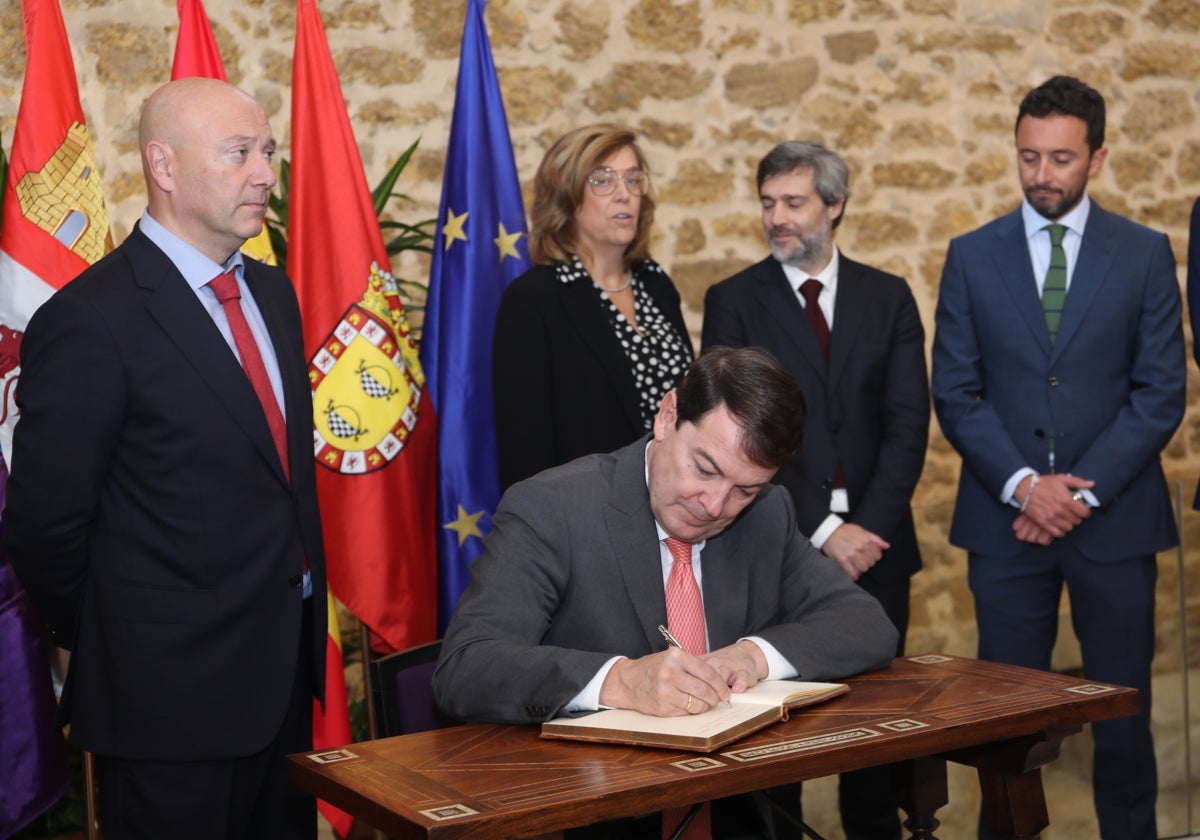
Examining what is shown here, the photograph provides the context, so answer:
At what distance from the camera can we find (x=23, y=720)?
314cm

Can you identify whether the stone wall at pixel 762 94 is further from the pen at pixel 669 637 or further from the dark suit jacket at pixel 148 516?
the pen at pixel 669 637

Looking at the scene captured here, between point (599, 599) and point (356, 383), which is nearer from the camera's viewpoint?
point (599, 599)

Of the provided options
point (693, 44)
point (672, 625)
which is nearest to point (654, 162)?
point (693, 44)

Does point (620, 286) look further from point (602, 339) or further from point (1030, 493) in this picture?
point (1030, 493)

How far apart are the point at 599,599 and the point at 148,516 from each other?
0.80 metres

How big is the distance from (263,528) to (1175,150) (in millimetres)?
4601

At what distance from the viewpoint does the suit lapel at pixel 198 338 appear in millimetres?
2461

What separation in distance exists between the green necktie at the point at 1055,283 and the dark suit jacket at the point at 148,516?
2.11 metres

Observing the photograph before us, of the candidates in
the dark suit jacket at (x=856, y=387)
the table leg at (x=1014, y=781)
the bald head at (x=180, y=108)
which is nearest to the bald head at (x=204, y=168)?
the bald head at (x=180, y=108)

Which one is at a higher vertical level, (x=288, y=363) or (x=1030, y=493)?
(x=288, y=363)

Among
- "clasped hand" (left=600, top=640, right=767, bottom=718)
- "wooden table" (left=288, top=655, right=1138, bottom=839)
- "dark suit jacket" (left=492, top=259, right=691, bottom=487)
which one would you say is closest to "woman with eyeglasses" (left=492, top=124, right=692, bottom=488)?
"dark suit jacket" (left=492, top=259, right=691, bottom=487)

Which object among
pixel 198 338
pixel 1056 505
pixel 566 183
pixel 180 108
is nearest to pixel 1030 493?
pixel 1056 505

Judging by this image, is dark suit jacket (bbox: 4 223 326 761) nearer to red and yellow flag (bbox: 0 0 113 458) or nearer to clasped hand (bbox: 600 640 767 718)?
clasped hand (bbox: 600 640 767 718)

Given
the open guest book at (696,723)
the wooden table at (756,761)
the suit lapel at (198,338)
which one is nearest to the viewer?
the wooden table at (756,761)
